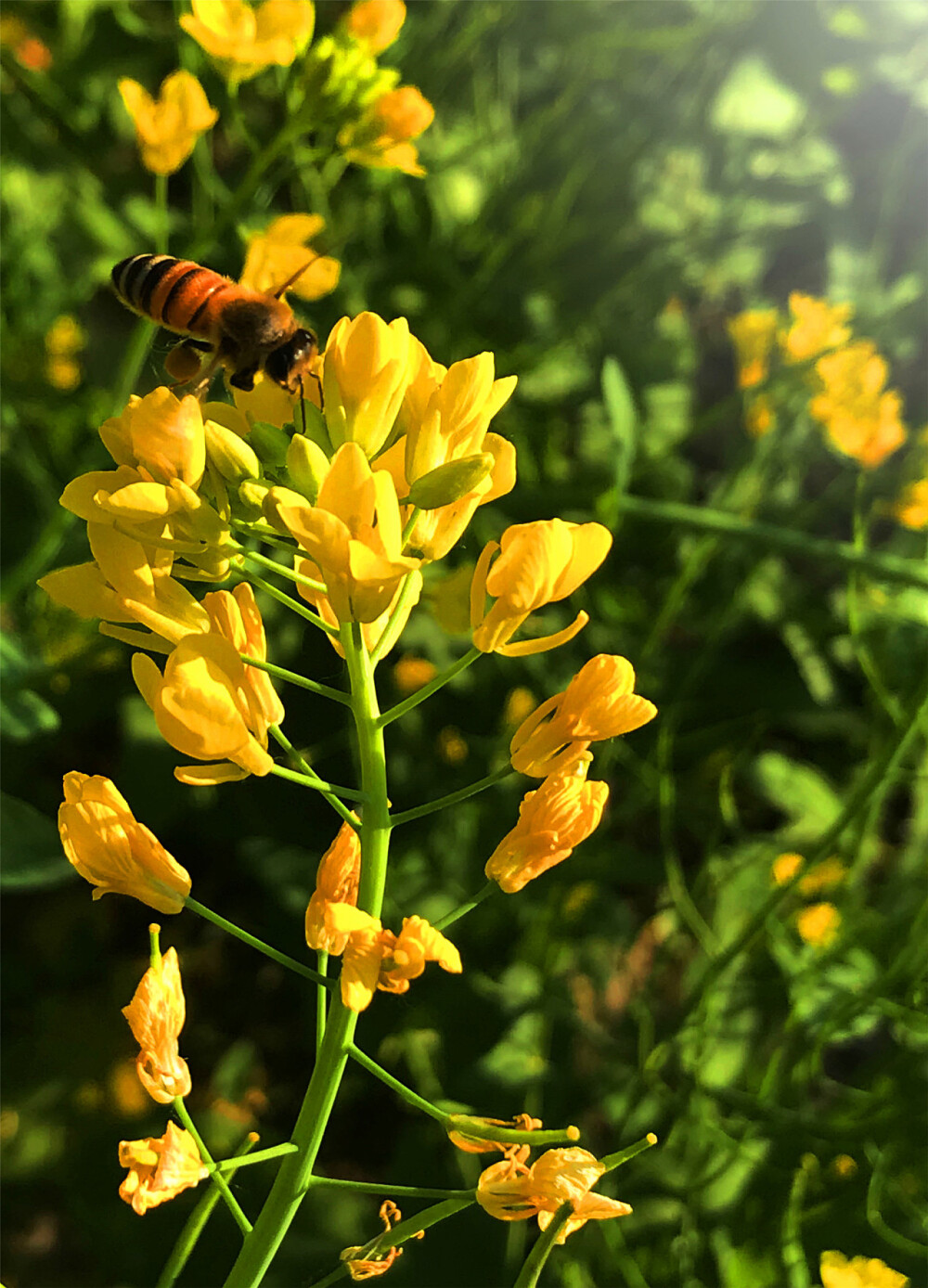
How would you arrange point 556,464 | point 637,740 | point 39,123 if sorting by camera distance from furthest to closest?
point 39,123, point 556,464, point 637,740

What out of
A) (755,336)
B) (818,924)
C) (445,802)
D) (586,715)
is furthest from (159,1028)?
(755,336)

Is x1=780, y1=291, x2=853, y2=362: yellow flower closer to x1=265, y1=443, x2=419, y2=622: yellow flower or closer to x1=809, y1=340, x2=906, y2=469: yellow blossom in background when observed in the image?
x1=809, y1=340, x2=906, y2=469: yellow blossom in background

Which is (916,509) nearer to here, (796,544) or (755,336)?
(796,544)

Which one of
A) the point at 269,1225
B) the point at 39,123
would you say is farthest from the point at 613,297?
the point at 269,1225

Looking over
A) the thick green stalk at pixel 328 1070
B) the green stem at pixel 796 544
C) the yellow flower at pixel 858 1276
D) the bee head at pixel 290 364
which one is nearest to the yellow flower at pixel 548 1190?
the thick green stalk at pixel 328 1070

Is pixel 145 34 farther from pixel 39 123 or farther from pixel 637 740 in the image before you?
pixel 637 740

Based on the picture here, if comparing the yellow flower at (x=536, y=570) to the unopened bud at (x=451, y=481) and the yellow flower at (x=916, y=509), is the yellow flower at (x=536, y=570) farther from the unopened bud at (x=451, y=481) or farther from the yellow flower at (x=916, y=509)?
the yellow flower at (x=916, y=509)
